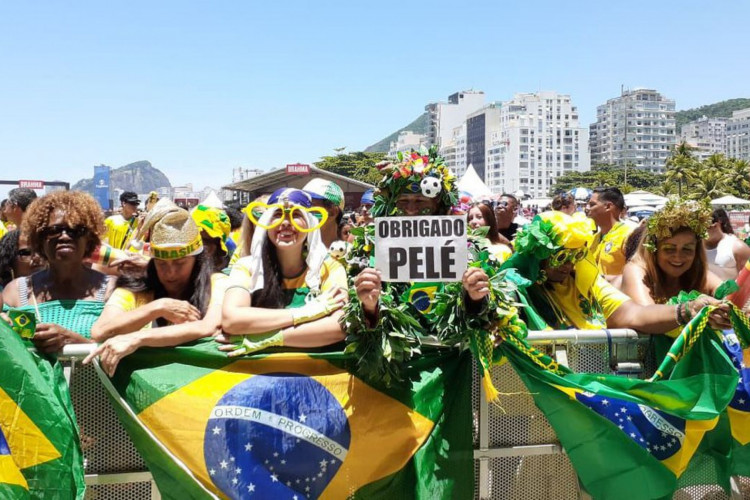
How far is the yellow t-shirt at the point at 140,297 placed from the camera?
3.57m

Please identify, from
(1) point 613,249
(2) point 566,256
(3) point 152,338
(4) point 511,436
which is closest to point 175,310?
(3) point 152,338

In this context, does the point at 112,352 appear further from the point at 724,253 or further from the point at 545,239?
the point at 724,253

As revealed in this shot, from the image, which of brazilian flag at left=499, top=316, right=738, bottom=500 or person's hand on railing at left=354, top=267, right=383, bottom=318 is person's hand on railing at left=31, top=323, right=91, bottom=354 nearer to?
person's hand on railing at left=354, top=267, right=383, bottom=318

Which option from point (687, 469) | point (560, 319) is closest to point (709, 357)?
point (687, 469)

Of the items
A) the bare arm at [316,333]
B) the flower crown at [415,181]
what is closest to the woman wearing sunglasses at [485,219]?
the flower crown at [415,181]

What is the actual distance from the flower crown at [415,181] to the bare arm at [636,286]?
1.30 m

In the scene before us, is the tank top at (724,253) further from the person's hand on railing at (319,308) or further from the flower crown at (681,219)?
the person's hand on railing at (319,308)

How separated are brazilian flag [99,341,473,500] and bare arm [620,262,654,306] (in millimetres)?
1225

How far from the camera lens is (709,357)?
3500 mm

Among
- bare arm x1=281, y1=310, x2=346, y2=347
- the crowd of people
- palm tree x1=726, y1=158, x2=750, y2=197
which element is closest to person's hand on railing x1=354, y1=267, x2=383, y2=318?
the crowd of people

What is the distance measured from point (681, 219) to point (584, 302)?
29.8 inches

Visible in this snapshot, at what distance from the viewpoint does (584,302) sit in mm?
4098

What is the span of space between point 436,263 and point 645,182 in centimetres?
14510

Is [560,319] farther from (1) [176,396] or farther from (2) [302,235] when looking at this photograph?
(1) [176,396]
